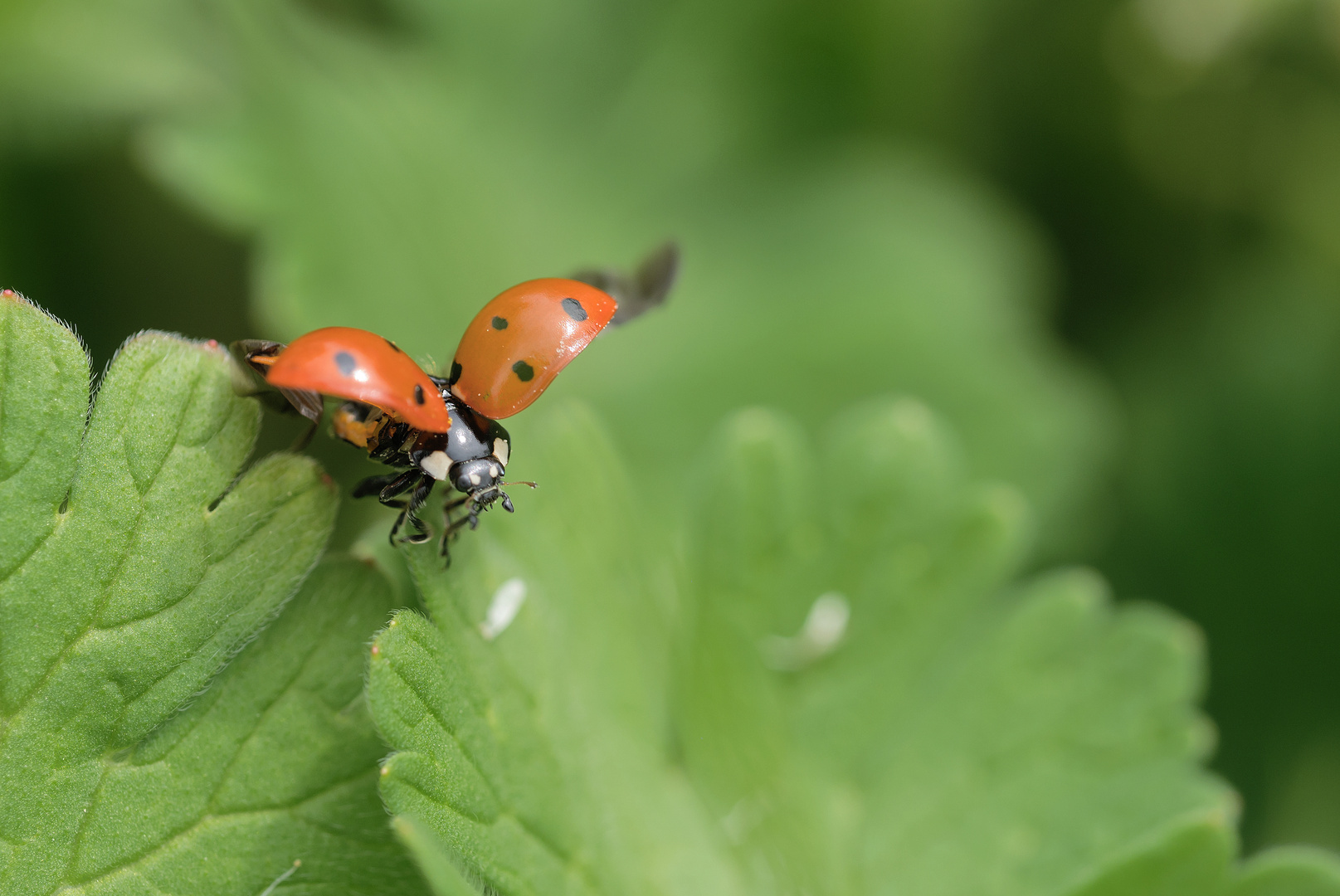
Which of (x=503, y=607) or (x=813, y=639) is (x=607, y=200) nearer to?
(x=813, y=639)

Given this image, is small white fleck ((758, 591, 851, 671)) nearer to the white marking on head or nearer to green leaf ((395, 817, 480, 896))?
the white marking on head

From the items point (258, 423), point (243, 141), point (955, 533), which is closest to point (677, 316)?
point (243, 141)

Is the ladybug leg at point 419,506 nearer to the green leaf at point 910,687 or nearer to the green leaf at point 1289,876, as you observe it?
the green leaf at point 910,687

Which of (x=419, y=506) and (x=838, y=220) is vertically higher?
(x=838, y=220)

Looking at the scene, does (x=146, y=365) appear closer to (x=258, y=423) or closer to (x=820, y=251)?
(x=258, y=423)

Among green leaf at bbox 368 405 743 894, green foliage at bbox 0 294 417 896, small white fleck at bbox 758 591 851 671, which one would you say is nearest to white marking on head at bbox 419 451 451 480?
green leaf at bbox 368 405 743 894

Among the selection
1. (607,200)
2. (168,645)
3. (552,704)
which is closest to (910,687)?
(552,704)

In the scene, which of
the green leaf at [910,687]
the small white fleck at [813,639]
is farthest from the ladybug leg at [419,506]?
the small white fleck at [813,639]
